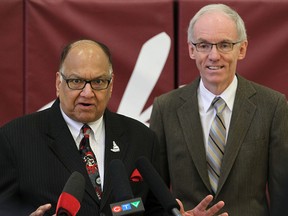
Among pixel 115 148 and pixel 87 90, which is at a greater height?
pixel 87 90

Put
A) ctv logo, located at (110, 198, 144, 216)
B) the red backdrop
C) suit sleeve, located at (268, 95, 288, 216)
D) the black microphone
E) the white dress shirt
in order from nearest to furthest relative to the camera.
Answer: ctv logo, located at (110, 198, 144, 216), the black microphone, the white dress shirt, suit sleeve, located at (268, 95, 288, 216), the red backdrop

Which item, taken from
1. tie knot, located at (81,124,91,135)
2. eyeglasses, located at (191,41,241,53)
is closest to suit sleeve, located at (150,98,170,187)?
eyeglasses, located at (191,41,241,53)

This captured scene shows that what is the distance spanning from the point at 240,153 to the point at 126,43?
129 centimetres

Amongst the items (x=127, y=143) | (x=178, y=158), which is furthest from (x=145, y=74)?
(x=127, y=143)

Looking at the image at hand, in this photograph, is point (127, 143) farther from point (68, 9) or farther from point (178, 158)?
point (68, 9)

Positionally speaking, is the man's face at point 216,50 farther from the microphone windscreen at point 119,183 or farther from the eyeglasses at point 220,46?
the microphone windscreen at point 119,183

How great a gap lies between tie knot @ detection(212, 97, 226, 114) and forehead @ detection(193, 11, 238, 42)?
0.27 meters

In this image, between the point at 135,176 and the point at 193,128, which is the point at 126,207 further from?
the point at 193,128

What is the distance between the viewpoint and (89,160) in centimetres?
236

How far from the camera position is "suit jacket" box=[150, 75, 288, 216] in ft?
9.07

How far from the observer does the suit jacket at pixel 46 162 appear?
226 centimetres

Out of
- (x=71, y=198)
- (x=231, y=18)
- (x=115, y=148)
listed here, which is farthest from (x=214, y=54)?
(x=71, y=198)

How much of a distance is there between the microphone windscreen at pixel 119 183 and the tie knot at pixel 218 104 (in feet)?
3.47

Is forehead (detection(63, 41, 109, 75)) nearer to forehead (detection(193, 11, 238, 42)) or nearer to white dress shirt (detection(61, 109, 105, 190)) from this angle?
white dress shirt (detection(61, 109, 105, 190))
